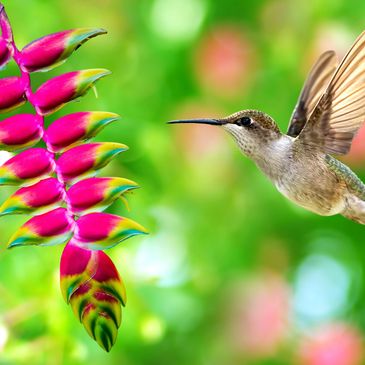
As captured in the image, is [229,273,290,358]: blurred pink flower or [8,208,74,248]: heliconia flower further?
[229,273,290,358]: blurred pink flower

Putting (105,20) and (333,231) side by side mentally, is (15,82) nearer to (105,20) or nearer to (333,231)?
(105,20)

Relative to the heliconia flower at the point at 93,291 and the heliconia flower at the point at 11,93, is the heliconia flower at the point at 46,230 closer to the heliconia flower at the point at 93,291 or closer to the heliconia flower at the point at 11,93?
the heliconia flower at the point at 93,291

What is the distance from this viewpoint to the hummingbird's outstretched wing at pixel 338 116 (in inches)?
56.9

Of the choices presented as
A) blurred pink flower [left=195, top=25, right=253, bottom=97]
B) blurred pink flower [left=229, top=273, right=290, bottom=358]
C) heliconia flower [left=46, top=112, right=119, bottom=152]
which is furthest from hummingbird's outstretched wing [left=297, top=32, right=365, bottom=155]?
blurred pink flower [left=229, top=273, right=290, bottom=358]

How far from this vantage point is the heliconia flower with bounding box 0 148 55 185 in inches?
40.0

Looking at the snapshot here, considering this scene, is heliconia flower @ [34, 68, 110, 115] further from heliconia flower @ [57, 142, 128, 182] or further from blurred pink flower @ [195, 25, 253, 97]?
blurred pink flower @ [195, 25, 253, 97]

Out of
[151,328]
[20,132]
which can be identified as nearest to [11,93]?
[20,132]

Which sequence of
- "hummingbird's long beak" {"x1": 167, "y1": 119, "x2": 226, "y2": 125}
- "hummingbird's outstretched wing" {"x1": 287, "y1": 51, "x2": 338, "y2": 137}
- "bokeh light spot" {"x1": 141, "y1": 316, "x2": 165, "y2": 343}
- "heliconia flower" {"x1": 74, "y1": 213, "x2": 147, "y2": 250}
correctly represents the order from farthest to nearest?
"bokeh light spot" {"x1": 141, "y1": 316, "x2": 165, "y2": 343}, "hummingbird's outstretched wing" {"x1": 287, "y1": 51, "x2": 338, "y2": 137}, "hummingbird's long beak" {"x1": 167, "y1": 119, "x2": 226, "y2": 125}, "heliconia flower" {"x1": 74, "y1": 213, "x2": 147, "y2": 250}

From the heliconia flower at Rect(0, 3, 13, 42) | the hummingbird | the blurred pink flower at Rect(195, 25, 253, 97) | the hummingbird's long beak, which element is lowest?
the blurred pink flower at Rect(195, 25, 253, 97)

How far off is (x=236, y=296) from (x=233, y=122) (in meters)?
2.03

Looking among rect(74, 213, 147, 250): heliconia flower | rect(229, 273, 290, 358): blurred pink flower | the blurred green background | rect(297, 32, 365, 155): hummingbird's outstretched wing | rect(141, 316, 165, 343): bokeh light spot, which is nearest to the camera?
rect(74, 213, 147, 250): heliconia flower

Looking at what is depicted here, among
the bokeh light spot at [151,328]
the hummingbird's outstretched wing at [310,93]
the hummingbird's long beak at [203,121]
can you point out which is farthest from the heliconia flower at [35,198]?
the bokeh light spot at [151,328]

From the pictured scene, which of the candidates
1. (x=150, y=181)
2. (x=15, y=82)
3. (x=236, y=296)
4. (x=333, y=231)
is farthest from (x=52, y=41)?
(x=333, y=231)

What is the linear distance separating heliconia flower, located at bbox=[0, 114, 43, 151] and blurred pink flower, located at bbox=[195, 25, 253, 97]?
206cm
